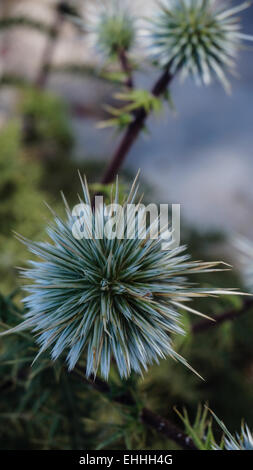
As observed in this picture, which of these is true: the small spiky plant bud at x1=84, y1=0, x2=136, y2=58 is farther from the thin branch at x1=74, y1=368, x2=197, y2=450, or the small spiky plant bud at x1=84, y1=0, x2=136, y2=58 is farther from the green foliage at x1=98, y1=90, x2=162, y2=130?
the thin branch at x1=74, y1=368, x2=197, y2=450

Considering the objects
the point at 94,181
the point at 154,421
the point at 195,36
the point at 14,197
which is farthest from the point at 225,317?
the point at 94,181

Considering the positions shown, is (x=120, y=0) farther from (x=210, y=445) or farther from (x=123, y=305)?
(x=210, y=445)

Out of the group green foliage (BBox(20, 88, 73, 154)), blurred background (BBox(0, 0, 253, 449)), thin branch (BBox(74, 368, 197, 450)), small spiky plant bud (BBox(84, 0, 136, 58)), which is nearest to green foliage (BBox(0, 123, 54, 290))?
blurred background (BBox(0, 0, 253, 449))

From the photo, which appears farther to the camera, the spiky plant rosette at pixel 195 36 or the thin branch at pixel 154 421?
the spiky plant rosette at pixel 195 36

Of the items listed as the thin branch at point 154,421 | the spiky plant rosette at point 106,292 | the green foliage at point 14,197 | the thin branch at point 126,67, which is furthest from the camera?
the green foliage at point 14,197

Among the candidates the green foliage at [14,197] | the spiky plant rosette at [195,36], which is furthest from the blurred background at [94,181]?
the spiky plant rosette at [195,36]

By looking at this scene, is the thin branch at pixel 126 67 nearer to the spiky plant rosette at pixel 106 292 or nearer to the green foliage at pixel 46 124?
the spiky plant rosette at pixel 106 292
